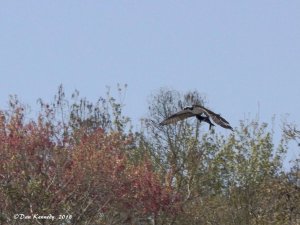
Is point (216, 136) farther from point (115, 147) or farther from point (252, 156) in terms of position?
point (115, 147)

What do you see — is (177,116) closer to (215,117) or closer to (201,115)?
(201,115)

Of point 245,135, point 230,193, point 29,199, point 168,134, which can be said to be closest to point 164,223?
point 230,193

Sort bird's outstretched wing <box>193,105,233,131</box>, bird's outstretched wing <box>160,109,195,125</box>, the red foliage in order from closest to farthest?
the red foliage
bird's outstretched wing <box>193,105,233,131</box>
bird's outstretched wing <box>160,109,195,125</box>

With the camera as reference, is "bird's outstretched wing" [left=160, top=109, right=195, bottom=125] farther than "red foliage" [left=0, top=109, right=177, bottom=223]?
Yes

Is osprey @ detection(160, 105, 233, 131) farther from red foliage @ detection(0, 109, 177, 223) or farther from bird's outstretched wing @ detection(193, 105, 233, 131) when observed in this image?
red foliage @ detection(0, 109, 177, 223)

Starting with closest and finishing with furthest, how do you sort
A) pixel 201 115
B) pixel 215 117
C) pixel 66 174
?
1. pixel 66 174
2. pixel 215 117
3. pixel 201 115

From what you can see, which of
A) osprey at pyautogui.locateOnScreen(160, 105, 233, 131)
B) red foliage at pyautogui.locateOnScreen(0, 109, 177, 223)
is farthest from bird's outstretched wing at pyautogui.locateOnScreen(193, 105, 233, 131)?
red foliage at pyautogui.locateOnScreen(0, 109, 177, 223)

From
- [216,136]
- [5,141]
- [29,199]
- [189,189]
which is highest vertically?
[216,136]

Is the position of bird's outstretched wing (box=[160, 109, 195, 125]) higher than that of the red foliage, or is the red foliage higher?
bird's outstretched wing (box=[160, 109, 195, 125])

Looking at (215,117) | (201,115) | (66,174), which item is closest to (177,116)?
(201,115)

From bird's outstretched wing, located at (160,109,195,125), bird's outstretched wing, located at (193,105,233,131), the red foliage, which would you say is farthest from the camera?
bird's outstretched wing, located at (160,109,195,125)

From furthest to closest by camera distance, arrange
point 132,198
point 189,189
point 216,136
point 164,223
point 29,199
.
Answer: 1. point 216,136
2. point 189,189
3. point 164,223
4. point 132,198
5. point 29,199

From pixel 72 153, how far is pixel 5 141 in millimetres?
2207

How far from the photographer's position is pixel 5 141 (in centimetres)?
3744
